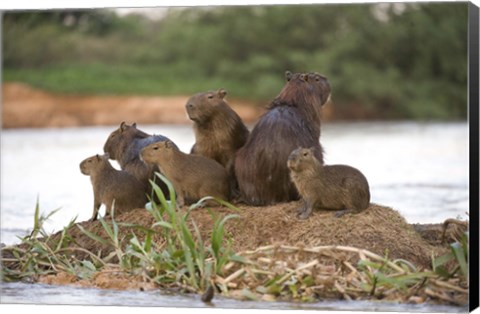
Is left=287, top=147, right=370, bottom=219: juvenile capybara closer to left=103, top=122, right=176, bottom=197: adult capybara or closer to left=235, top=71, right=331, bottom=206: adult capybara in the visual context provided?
left=235, top=71, right=331, bottom=206: adult capybara

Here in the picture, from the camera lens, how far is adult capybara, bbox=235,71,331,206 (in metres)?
7.23

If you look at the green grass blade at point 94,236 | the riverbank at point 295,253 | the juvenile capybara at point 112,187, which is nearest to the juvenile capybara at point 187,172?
the riverbank at point 295,253

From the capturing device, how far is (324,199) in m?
6.86

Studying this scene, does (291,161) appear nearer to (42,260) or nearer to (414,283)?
(414,283)

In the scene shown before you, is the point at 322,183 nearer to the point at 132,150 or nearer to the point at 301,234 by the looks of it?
the point at 301,234

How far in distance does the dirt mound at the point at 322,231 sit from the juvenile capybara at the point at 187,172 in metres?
0.14

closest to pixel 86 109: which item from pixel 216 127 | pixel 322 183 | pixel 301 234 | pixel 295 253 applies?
pixel 216 127

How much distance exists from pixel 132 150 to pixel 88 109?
7.99 metres

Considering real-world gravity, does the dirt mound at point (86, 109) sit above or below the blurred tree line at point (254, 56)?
below

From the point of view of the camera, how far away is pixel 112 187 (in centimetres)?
737

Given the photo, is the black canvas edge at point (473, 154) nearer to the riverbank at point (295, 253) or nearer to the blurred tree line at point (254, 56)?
the riverbank at point (295, 253)

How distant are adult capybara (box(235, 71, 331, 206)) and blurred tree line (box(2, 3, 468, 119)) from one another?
2.73m

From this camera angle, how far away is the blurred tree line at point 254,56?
11.8m

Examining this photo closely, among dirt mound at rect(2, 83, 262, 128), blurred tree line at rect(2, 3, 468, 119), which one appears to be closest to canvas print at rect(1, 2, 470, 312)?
blurred tree line at rect(2, 3, 468, 119)
